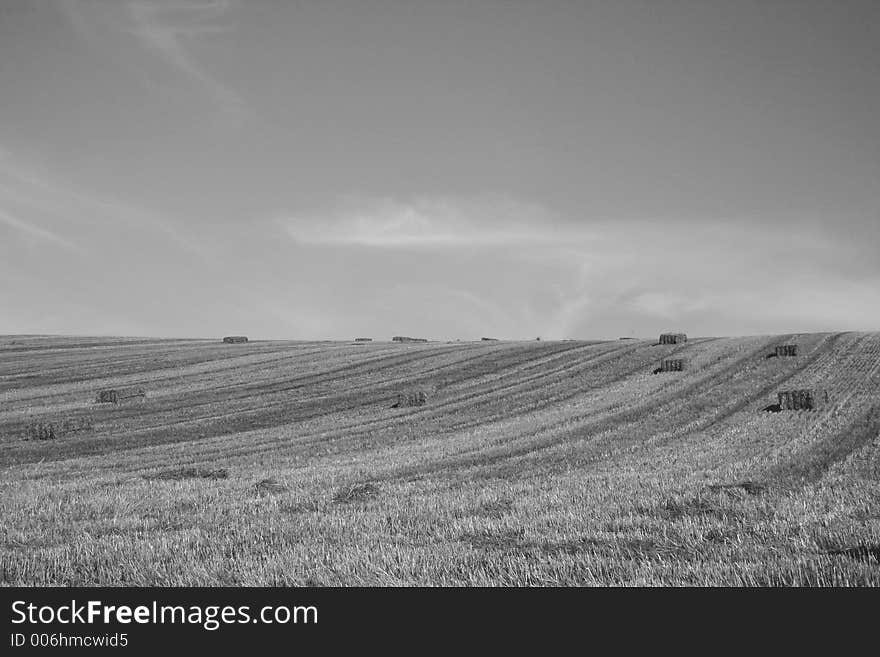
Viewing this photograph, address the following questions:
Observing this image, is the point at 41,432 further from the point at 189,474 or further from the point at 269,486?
the point at 269,486

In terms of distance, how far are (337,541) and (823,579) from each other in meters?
5.48

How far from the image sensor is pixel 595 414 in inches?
1016

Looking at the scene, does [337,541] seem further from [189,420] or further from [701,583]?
[189,420]

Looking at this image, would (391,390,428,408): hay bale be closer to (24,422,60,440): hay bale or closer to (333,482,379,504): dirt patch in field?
(24,422,60,440): hay bale

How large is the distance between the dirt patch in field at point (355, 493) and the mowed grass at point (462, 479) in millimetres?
55

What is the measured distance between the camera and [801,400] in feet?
79.5

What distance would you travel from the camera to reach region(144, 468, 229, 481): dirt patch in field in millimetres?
15245

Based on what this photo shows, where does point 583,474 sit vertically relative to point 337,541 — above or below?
above

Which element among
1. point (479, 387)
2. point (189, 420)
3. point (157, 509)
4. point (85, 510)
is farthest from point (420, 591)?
point (479, 387)

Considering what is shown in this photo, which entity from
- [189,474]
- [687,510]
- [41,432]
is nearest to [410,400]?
[41,432]

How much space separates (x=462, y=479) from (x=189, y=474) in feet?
21.9

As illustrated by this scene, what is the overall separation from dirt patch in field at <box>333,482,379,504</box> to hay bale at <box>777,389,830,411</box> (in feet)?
60.9

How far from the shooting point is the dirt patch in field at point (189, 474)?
1525cm

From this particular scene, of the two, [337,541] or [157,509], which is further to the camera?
[157,509]
